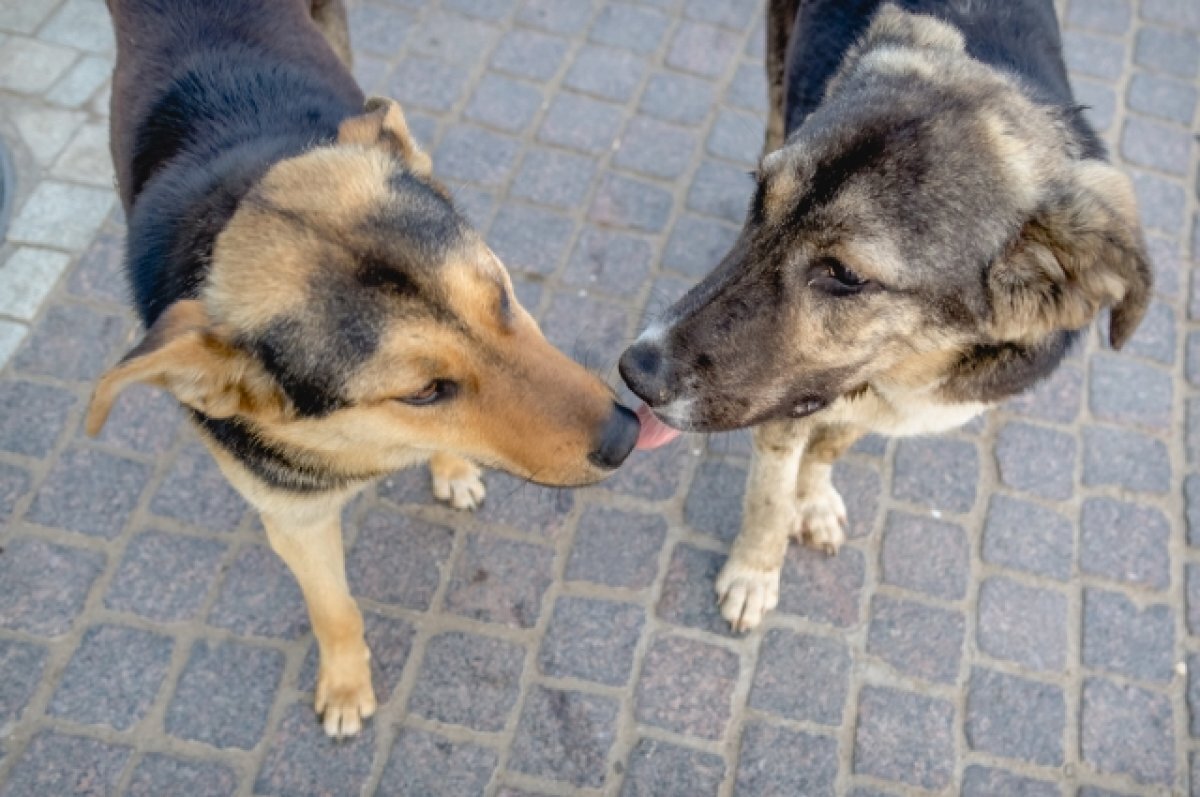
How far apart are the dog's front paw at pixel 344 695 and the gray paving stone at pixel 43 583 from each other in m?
1.42

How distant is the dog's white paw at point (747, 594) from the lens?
5105mm

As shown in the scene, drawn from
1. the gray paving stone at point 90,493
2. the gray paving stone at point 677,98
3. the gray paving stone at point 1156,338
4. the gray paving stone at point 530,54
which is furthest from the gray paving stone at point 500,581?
the gray paving stone at point 1156,338

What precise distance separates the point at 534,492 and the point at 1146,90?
5.78 m

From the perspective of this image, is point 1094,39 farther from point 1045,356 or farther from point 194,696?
point 194,696

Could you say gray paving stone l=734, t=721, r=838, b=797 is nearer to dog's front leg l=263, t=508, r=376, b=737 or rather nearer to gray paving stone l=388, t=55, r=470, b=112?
dog's front leg l=263, t=508, r=376, b=737

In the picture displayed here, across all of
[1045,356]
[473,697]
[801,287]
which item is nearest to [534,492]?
[473,697]

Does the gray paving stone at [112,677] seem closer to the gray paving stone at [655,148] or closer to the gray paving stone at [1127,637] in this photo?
the gray paving stone at [655,148]

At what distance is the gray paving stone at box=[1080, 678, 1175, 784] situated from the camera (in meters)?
4.83

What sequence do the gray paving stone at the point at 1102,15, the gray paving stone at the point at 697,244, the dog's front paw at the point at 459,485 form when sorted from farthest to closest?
1. the gray paving stone at the point at 1102,15
2. the gray paving stone at the point at 697,244
3. the dog's front paw at the point at 459,485

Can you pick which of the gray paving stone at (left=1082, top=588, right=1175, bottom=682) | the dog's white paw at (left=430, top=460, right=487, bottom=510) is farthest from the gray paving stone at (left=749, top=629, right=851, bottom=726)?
the dog's white paw at (left=430, top=460, right=487, bottom=510)

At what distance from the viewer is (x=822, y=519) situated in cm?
536

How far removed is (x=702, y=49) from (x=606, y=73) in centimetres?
81

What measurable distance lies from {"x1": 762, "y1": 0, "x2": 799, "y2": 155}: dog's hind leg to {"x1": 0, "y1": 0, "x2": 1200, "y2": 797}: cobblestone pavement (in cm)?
70

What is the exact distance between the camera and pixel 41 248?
621 centimetres
